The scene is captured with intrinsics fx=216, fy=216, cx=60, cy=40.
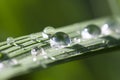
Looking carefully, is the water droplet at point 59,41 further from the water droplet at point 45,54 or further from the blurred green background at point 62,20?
the blurred green background at point 62,20

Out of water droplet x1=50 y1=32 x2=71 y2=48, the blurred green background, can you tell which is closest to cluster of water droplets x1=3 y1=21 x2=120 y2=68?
water droplet x1=50 y1=32 x2=71 y2=48

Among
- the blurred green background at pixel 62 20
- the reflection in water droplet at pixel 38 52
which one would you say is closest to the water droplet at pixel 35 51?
the reflection in water droplet at pixel 38 52

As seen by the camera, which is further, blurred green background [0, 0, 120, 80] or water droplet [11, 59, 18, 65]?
blurred green background [0, 0, 120, 80]

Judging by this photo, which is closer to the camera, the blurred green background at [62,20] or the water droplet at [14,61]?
the water droplet at [14,61]

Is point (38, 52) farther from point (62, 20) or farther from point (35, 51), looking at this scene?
point (62, 20)

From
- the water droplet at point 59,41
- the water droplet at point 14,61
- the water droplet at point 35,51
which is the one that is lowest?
the water droplet at point 14,61

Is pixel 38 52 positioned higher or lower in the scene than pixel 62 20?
lower

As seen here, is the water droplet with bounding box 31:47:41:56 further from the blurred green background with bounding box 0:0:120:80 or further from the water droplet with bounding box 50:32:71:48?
the blurred green background with bounding box 0:0:120:80

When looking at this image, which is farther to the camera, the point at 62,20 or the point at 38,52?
the point at 62,20

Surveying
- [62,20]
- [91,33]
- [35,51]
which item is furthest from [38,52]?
[62,20]
